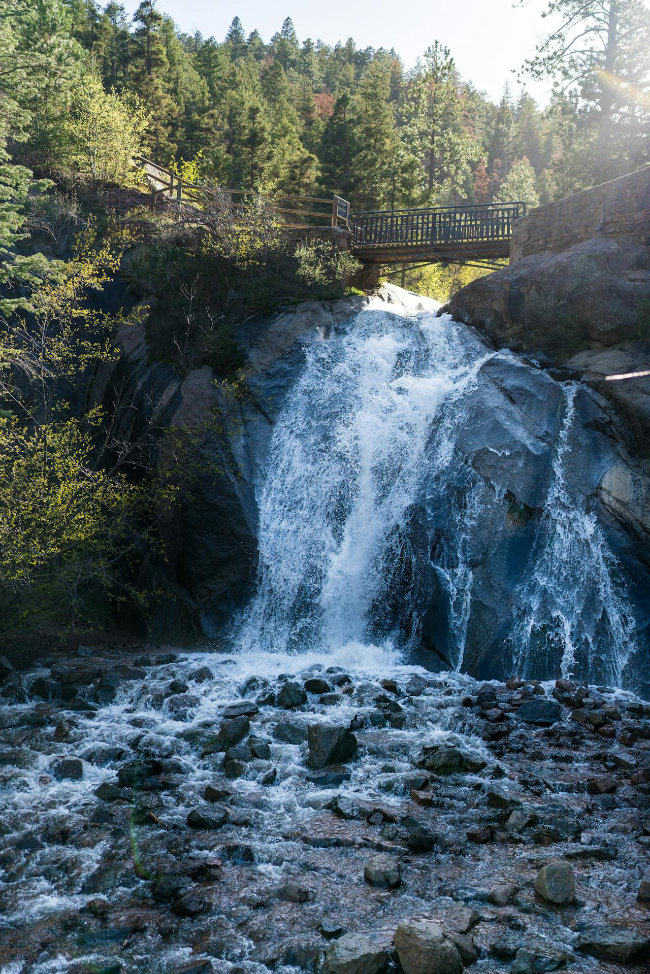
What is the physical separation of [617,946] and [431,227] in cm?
2229

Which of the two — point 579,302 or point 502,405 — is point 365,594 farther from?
point 579,302

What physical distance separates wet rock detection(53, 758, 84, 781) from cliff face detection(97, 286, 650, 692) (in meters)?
6.20

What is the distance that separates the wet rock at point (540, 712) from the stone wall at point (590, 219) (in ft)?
38.6

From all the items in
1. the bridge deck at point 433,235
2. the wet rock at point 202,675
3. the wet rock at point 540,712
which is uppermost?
the bridge deck at point 433,235

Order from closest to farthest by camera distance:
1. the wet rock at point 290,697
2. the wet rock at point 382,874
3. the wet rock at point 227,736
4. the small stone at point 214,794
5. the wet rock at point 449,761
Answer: the wet rock at point 382,874
the small stone at point 214,794
the wet rock at point 449,761
the wet rock at point 227,736
the wet rock at point 290,697

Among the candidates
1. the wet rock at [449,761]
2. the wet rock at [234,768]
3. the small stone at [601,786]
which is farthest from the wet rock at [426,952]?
the wet rock at [234,768]

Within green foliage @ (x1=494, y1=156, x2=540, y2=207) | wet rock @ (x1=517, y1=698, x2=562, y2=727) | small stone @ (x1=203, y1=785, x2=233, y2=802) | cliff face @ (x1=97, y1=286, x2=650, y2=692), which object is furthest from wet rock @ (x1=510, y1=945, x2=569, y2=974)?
green foliage @ (x1=494, y1=156, x2=540, y2=207)

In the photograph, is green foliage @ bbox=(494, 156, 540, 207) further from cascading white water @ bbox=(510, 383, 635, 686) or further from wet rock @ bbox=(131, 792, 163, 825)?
wet rock @ bbox=(131, 792, 163, 825)

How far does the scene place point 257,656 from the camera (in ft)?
44.8

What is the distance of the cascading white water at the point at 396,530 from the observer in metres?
12.9

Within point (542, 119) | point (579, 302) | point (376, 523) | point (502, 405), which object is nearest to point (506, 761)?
point (376, 523)

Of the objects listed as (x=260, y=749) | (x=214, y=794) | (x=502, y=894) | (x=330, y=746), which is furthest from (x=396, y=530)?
(x=502, y=894)

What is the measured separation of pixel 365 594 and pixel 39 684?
6.19 m

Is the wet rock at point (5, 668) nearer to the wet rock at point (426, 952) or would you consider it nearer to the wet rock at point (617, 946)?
the wet rock at point (426, 952)
